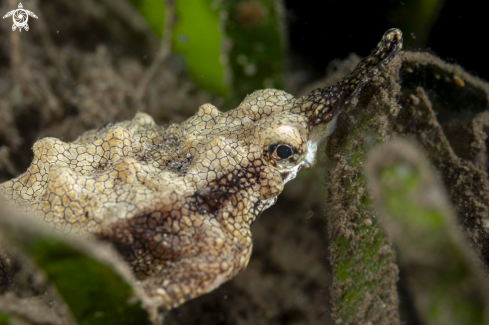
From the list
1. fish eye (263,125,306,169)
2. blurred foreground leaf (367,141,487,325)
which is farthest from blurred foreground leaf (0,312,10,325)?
blurred foreground leaf (367,141,487,325)

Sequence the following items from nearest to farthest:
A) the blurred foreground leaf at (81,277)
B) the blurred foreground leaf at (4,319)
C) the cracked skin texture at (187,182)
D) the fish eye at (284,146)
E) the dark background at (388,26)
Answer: the blurred foreground leaf at (81,277) → the blurred foreground leaf at (4,319) → the cracked skin texture at (187,182) → the fish eye at (284,146) → the dark background at (388,26)

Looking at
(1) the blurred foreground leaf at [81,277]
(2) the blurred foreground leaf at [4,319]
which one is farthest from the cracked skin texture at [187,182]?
(2) the blurred foreground leaf at [4,319]

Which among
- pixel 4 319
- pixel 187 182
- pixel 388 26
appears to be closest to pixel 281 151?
pixel 187 182

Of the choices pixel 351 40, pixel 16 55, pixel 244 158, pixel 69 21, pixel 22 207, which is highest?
pixel 69 21

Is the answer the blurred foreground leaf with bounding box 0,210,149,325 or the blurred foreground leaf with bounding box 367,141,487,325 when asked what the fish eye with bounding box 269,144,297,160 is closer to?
the blurred foreground leaf with bounding box 367,141,487,325

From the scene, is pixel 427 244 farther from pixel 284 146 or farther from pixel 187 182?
pixel 187 182

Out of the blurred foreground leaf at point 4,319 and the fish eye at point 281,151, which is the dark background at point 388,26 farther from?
the blurred foreground leaf at point 4,319

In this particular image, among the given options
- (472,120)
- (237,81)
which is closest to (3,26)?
(237,81)

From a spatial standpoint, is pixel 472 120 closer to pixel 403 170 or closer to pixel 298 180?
pixel 403 170
